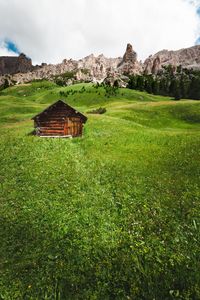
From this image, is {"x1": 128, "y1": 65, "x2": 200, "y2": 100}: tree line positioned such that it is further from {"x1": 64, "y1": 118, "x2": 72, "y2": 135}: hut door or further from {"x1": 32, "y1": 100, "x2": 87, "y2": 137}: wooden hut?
{"x1": 64, "y1": 118, "x2": 72, "y2": 135}: hut door

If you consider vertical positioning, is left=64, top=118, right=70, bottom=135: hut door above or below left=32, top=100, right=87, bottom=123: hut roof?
below

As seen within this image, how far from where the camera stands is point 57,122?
50.2 metres

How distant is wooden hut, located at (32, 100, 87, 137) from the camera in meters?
50.0

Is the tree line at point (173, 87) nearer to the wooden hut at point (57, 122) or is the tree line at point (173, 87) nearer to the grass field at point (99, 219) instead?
the wooden hut at point (57, 122)

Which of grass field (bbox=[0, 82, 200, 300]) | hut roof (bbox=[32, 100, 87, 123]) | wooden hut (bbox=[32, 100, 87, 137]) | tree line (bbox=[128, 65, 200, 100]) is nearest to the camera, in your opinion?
grass field (bbox=[0, 82, 200, 300])

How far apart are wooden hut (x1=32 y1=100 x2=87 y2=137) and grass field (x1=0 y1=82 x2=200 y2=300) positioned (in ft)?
12.0

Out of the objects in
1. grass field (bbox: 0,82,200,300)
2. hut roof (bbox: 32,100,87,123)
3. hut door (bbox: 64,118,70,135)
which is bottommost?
grass field (bbox: 0,82,200,300)

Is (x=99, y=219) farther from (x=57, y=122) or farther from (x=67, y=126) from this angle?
(x=57, y=122)

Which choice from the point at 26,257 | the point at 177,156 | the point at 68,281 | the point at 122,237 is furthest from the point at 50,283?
the point at 177,156

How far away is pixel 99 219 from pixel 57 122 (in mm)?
27562

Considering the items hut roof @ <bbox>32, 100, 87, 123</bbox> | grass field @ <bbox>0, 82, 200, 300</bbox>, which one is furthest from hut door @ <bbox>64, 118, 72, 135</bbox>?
grass field @ <bbox>0, 82, 200, 300</bbox>

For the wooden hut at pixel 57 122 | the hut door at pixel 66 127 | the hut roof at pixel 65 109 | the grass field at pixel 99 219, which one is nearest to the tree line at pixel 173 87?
the hut roof at pixel 65 109

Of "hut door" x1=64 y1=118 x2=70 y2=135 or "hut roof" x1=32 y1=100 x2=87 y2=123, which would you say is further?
"hut door" x1=64 y1=118 x2=70 y2=135

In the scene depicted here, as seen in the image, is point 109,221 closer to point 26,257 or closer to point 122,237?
point 122,237
